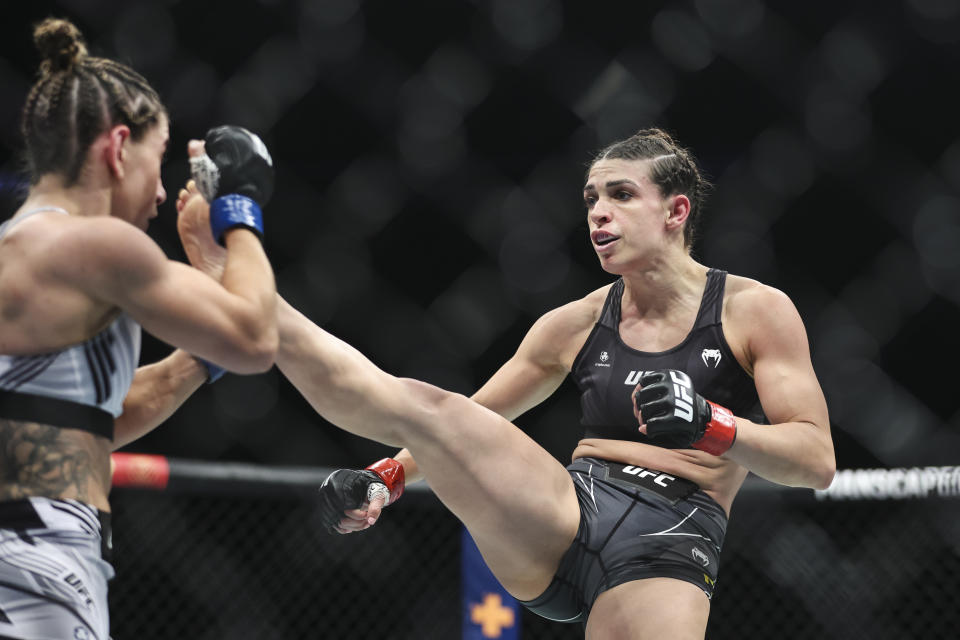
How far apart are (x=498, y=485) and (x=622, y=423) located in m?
0.38

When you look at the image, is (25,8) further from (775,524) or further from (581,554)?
(775,524)

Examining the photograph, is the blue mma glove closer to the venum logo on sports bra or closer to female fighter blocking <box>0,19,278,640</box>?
female fighter blocking <box>0,19,278,640</box>

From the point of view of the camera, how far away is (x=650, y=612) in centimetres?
182

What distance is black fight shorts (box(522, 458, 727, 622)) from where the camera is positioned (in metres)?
1.92

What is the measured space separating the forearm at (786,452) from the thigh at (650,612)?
0.85 ft

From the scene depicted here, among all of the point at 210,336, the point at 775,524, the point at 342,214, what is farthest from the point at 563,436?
the point at 210,336

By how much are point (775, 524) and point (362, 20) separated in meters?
2.44

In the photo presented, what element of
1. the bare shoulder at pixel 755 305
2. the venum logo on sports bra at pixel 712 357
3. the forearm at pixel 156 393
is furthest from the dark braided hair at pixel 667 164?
the forearm at pixel 156 393

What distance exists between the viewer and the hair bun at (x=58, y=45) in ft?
4.34

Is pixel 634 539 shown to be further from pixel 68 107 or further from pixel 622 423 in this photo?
pixel 68 107

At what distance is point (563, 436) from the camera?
4305 millimetres

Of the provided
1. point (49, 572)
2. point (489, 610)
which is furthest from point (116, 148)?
point (489, 610)

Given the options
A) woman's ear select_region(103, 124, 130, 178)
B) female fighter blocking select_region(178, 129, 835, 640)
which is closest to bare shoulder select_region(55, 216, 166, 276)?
woman's ear select_region(103, 124, 130, 178)

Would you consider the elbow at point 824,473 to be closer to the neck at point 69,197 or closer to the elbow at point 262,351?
the elbow at point 262,351
